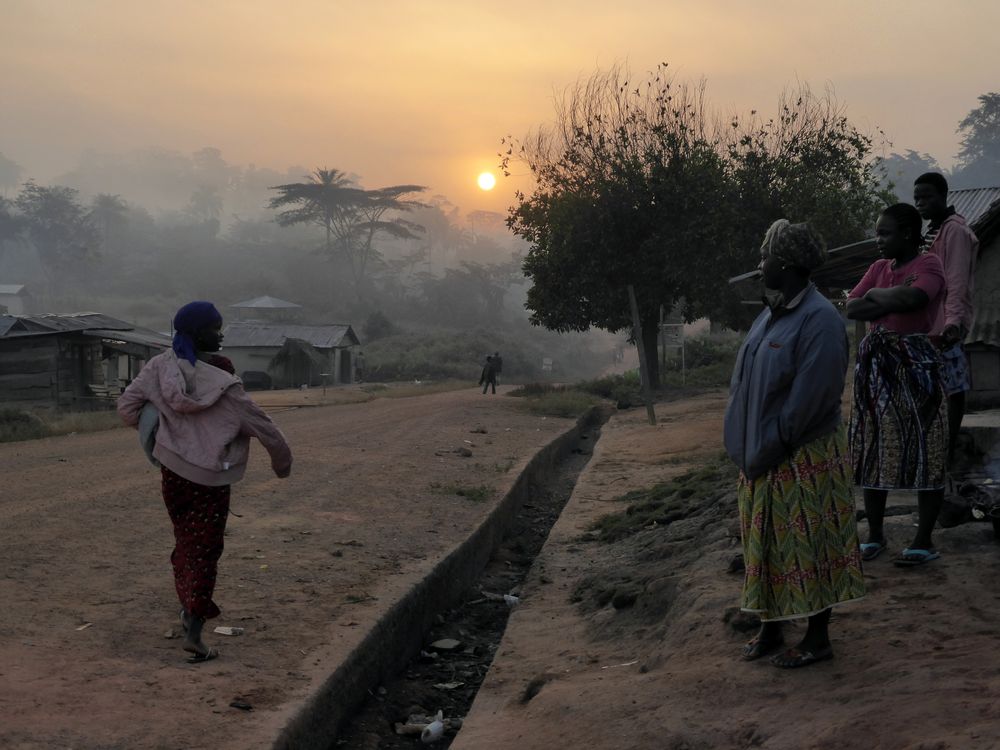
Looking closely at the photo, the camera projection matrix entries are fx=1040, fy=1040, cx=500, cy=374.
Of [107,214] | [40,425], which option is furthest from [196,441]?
[107,214]

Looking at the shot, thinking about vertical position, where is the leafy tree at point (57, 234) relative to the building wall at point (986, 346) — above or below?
above

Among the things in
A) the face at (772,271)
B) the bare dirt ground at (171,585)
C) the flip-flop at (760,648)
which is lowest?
the bare dirt ground at (171,585)

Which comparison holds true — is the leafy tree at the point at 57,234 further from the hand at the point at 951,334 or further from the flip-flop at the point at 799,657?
the flip-flop at the point at 799,657

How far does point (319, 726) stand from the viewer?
457cm

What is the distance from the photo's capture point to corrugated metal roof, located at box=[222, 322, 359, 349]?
4791cm

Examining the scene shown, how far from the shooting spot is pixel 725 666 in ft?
13.8

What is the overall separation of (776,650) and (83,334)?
2999cm

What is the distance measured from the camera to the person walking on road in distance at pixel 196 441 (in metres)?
4.84

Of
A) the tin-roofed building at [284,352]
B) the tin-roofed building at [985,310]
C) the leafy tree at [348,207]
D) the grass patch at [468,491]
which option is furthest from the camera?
the leafy tree at [348,207]

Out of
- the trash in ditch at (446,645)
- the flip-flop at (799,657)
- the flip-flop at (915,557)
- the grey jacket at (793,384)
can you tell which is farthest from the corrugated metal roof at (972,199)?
the flip-flop at (799,657)

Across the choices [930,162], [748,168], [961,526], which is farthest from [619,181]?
[930,162]

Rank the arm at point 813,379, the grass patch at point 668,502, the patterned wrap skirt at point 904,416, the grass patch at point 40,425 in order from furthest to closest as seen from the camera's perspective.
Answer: the grass patch at point 40,425
the grass patch at point 668,502
the patterned wrap skirt at point 904,416
the arm at point 813,379

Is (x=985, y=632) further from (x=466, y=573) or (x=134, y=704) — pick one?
(x=466, y=573)

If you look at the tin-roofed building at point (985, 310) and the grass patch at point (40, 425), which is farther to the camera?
the grass patch at point (40, 425)
